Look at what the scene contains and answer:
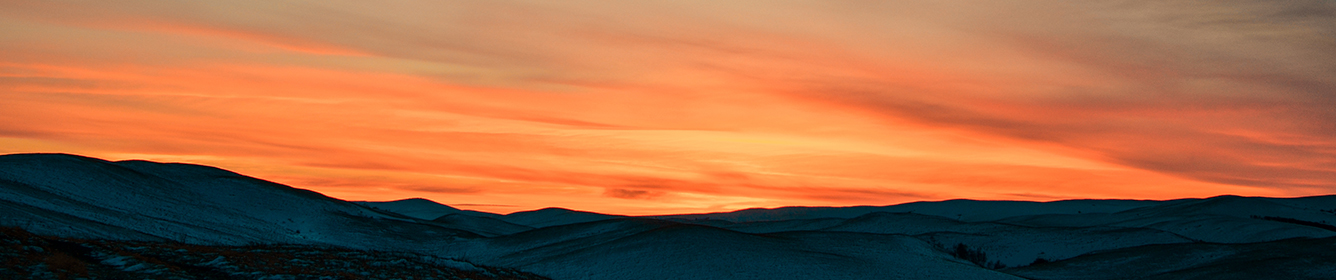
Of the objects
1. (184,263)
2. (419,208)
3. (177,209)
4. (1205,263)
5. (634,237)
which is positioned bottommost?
(184,263)

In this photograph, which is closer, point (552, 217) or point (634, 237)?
point (634, 237)

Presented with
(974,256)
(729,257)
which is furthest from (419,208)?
(729,257)

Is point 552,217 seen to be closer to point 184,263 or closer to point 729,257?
point 729,257

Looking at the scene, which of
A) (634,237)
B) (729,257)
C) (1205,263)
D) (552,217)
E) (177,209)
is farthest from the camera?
(552,217)

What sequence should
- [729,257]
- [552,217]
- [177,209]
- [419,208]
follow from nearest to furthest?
1. [729,257]
2. [177,209]
3. [552,217]
4. [419,208]

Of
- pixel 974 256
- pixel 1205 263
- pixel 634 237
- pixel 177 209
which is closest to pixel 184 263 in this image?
pixel 634 237

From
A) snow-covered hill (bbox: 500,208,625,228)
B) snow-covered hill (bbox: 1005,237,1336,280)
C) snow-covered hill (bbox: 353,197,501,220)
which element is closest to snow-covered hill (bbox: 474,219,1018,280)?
snow-covered hill (bbox: 1005,237,1336,280)

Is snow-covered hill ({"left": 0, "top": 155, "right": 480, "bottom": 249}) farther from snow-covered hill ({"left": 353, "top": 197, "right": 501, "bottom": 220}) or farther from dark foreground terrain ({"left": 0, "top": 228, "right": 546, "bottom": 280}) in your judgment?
snow-covered hill ({"left": 353, "top": 197, "right": 501, "bottom": 220})

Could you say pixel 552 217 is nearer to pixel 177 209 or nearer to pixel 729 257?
pixel 177 209

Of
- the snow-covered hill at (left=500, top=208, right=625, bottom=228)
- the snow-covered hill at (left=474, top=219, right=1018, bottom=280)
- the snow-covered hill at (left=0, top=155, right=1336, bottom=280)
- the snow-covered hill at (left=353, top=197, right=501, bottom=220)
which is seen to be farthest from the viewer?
the snow-covered hill at (left=353, top=197, right=501, bottom=220)

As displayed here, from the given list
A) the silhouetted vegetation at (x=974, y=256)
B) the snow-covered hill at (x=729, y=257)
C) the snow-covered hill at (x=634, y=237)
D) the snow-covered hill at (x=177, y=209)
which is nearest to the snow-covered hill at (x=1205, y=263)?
the snow-covered hill at (x=634, y=237)

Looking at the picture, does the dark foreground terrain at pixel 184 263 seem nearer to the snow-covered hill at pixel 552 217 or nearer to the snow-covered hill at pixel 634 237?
the snow-covered hill at pixel 634 237

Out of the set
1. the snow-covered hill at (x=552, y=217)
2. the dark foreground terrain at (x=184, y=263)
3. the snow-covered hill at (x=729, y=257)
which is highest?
the snow-covered hill at (x=552, y=217)

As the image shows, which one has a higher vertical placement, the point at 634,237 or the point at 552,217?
the point at 552,217
